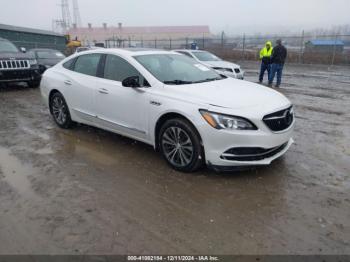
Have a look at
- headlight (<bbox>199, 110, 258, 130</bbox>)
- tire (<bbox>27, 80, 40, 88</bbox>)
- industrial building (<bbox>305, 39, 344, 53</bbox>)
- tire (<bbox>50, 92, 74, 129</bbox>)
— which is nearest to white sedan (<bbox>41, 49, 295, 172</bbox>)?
headlight (<bbox>199, 110, 258, 130</bbox>)

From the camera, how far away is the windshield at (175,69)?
4911mm

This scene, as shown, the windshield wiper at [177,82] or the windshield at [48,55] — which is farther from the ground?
the windshield wiper at [177,82]

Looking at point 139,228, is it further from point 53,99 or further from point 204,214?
point 53,99

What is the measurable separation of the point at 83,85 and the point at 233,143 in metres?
3.08

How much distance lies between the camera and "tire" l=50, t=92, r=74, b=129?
20.9ft

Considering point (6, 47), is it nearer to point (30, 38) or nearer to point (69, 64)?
point (69, 64)

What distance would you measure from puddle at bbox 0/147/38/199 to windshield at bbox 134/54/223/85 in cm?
232

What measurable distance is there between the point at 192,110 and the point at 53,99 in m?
A: 3.68

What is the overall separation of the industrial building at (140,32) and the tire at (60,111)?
65.8 metres

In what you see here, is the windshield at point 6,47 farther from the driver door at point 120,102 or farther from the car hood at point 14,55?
the driver door at point 120,102

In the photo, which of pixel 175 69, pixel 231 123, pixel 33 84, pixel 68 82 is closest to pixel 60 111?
pixel 68 82

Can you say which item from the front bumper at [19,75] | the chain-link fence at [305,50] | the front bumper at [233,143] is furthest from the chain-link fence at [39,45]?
the front bumper at [233,143]

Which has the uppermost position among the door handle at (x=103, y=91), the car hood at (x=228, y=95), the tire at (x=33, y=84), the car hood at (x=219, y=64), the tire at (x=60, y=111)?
the car hood at (x=228, y=95)

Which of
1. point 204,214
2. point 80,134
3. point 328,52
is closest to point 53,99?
point 80,134
